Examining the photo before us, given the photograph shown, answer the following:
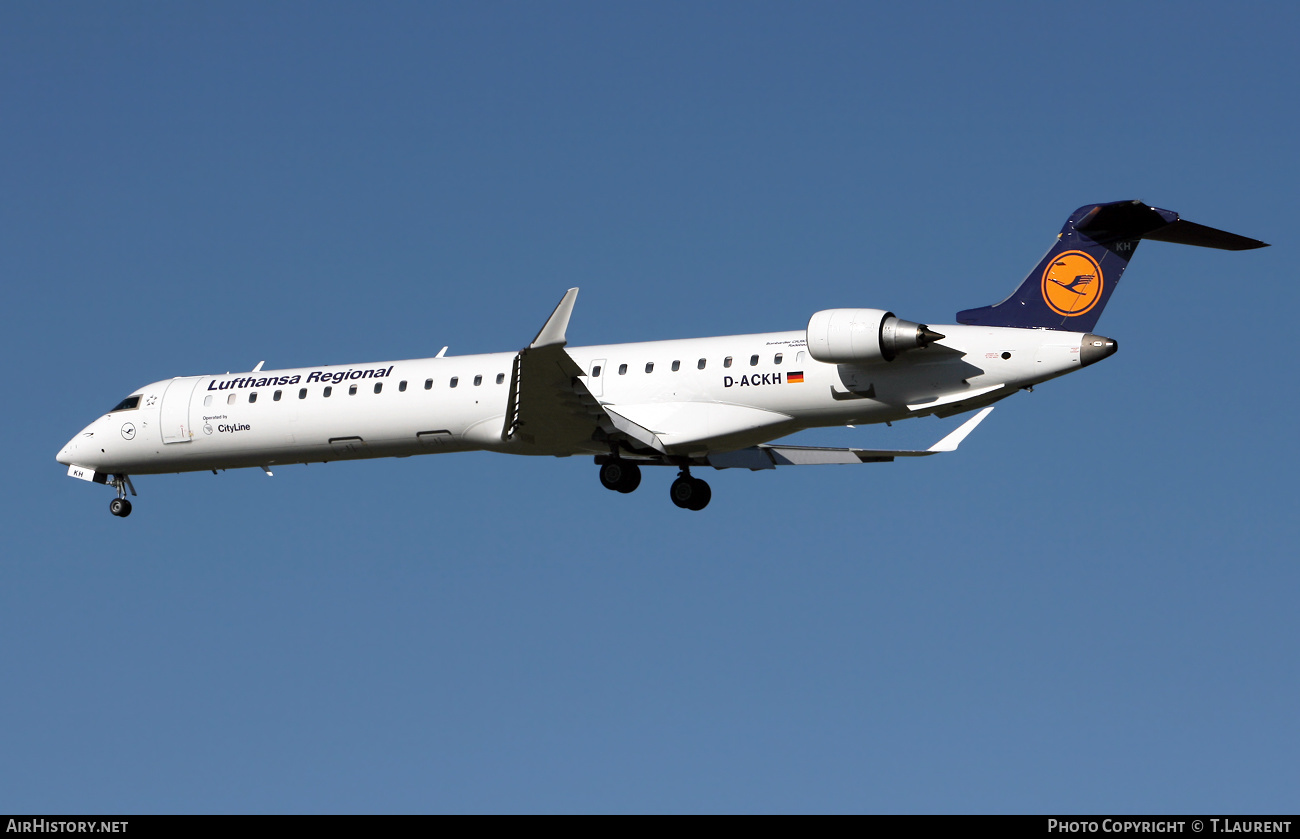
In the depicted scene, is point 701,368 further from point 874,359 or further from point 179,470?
point 179,470

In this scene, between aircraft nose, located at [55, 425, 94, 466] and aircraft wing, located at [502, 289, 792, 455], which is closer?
aircraft wing, located at [502, 289, 792, 455]

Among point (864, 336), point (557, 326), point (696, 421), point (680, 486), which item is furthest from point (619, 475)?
point (864, 336)

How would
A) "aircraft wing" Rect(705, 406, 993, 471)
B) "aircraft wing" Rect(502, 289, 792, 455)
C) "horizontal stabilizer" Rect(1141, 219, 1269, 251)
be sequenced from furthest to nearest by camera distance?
"aircraft wing" Rect(705, 406, 993, 471)
"aircraft wing" Rect(502, 289, 792, 455)
"horizontal stabilizer" Rect(1141, 219, 1269, 251)

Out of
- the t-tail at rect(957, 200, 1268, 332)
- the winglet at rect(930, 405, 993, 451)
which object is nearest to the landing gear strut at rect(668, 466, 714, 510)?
the winglet at rect(930, 405, 993, 451)

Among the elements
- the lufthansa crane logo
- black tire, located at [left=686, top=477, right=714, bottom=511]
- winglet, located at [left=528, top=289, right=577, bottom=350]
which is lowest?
black tire, located at [left=686, top=477, right=714, bottom=511]

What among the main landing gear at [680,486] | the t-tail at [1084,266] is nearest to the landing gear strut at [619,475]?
the main landing gear at [680,486]

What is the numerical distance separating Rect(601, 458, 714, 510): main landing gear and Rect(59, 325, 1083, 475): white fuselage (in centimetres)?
63

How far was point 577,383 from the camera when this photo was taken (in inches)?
947

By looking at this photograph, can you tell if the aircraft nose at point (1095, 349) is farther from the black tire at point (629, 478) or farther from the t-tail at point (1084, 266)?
the black tire at point (629, 478)

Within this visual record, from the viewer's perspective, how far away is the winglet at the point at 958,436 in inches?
995

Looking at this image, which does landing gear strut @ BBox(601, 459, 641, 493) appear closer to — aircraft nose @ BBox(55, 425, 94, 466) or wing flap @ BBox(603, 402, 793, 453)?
wing flap @ BBox(603, 402, 793, 453)

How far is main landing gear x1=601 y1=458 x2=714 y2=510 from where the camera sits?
26500 mm

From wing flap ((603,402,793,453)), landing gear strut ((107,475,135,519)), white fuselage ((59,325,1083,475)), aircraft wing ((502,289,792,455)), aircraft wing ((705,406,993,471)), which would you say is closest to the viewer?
white fuselage ((59,325,1083,475))

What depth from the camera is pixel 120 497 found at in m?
29.6
